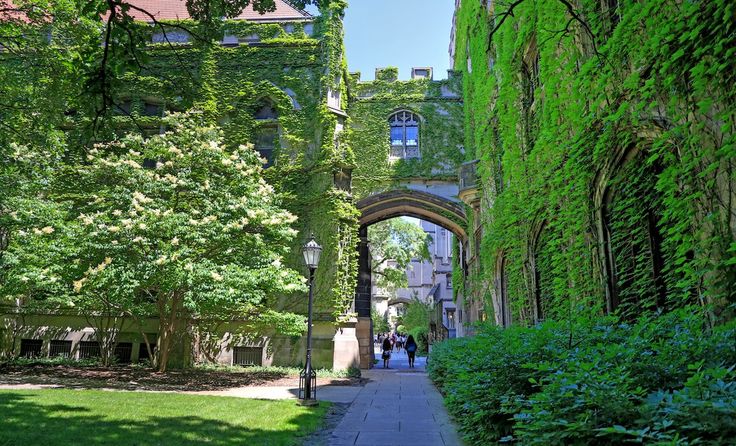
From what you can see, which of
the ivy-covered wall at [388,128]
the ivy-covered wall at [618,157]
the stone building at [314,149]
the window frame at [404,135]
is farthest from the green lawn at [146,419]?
the window frame at [404,135]

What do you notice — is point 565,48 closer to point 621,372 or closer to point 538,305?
point 538,305

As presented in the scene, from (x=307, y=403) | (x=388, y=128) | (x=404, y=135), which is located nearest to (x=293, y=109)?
(x=388, y=128)

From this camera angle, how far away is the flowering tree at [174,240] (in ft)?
44.5

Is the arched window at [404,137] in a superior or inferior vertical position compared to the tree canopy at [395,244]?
superior

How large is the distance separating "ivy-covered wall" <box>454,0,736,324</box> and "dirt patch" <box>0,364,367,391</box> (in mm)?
7739

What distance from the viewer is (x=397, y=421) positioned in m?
8.27

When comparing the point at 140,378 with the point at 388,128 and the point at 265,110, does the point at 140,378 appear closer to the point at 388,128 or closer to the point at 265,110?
the point at 265,110

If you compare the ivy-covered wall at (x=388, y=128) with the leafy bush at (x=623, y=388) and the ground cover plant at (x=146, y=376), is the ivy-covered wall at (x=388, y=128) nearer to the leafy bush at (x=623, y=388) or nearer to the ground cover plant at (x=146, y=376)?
the ground cover plant at (x=146, y=376)

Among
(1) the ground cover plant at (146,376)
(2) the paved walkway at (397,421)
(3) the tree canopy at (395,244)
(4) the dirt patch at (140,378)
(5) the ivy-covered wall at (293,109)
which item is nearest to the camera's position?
(2) the paved walkway at (397,421)

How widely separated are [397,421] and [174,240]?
26.9 ft

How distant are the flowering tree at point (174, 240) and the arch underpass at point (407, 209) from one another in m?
5.30

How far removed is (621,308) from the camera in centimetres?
729

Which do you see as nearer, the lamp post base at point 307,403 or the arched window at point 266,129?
the lamp post base at point 307,403

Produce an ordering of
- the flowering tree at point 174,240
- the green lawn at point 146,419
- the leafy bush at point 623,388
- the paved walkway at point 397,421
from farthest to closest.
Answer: the flowering tree at point 174,240
the paved walkway at point 397,421
the green lawn at point 146,419
the leafy bush at point 623,388
